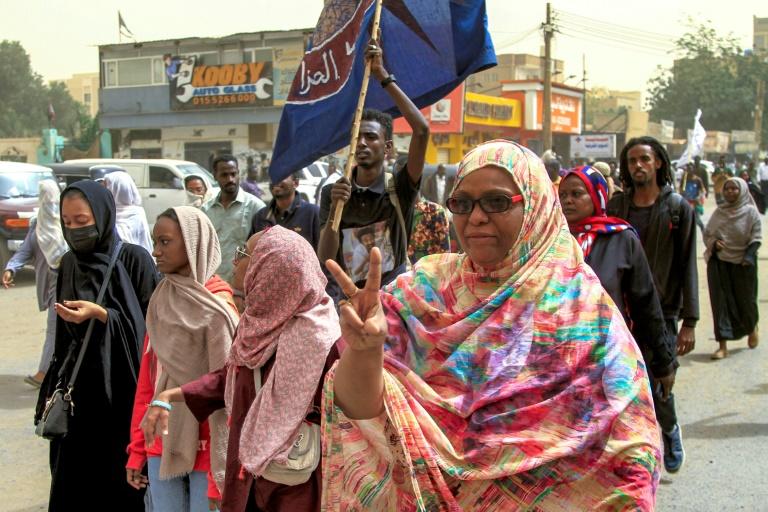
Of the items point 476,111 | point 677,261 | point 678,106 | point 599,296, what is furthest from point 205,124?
point 678,106

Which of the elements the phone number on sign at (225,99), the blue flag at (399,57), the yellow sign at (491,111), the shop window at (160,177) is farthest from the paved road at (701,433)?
the yellow sign at (491,111)

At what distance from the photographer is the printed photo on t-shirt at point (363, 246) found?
4.80 metres

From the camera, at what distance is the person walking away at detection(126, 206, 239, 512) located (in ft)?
12.1

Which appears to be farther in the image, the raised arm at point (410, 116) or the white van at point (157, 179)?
the white van at point (157, 179)

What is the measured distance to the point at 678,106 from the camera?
77.1 metres

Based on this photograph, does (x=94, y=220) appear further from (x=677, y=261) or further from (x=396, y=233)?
(x=677, y=261)

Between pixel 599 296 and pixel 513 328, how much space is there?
262mm

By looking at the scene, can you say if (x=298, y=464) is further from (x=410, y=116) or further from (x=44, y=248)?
(x=44, y=248)

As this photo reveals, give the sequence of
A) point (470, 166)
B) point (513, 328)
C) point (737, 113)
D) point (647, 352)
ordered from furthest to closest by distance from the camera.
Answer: point (737, 113)
point (647, 352)
point (470, 166)
point (513, 328)

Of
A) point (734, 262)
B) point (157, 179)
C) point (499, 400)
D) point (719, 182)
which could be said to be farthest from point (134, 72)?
point (499, 400)

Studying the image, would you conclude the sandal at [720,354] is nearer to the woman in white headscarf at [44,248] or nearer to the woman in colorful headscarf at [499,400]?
the woman in white headscarf at [44,248]

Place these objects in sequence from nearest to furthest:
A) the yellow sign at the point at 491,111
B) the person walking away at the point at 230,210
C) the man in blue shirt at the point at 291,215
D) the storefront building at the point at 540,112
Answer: the man in blue shirt at the point at 291,215, the person walking away at the point at 230,210, the yellow sign at the point at 491,111, the storefront building at the point at 540,112

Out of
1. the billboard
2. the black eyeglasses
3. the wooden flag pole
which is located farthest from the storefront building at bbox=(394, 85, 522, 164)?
the black eyeglasses

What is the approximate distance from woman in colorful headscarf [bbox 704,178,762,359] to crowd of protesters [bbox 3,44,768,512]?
3903 mm
